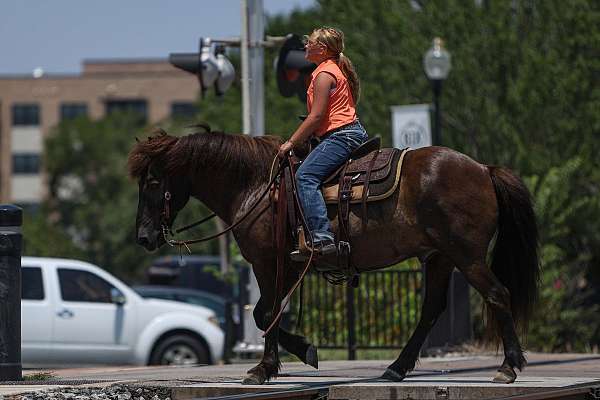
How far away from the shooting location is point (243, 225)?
10266mm

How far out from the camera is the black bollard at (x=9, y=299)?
423 inches

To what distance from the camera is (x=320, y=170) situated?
9977 mm

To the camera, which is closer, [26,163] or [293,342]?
[293,342]

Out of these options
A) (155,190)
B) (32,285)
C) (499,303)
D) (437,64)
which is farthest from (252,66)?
(499,303)

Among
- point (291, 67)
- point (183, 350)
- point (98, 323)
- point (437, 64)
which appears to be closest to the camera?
point (291, 67)

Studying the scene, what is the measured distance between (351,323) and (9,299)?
21.3ft

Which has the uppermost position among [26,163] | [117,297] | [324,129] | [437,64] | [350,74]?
[26,163]

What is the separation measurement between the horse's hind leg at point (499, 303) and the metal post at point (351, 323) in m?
6.65

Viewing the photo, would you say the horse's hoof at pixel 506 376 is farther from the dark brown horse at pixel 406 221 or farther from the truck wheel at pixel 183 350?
the truck wheel at pixel 183 350

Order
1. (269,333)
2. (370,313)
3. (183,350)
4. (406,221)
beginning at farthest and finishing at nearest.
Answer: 1. (183,350)
2. (370,313)
3. (269,333)
4. (406,221)

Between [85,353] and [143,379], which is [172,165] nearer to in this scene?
[143,379]

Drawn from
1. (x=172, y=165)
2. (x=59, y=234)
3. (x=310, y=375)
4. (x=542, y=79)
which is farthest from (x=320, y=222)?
(x=59, y=234)

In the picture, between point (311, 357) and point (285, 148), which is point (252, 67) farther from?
point (311, 357)

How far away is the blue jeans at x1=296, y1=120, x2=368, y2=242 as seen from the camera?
9852 millimetres
